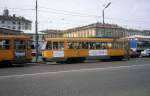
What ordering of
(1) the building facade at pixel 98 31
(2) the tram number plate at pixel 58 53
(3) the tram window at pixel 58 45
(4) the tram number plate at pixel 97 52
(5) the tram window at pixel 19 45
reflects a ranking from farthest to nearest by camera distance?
1. (1) the building facade at pixel 98 31
2. (4) the tram number plate at pixel 97 52
3. (3) the tram window at pixel 58 45
4. (2) the tram number plate at pixel 58 53
5. (5) the tram window at pixel 19 45

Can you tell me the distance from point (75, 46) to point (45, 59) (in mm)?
3458

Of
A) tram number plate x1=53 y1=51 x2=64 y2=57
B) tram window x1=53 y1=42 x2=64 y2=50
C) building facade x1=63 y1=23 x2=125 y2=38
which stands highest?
building facade x1=63 y1=23 x2=125 y2=38

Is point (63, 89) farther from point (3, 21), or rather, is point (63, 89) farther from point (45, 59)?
point (3, 21)

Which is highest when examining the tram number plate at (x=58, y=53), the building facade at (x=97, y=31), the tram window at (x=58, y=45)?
the building facade at (x=97, y=31)

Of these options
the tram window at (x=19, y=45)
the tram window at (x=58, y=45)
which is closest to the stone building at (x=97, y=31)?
the tram window at (x=58, y=45)

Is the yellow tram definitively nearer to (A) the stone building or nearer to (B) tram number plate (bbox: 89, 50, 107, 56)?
(B) tram number plate (bbox: 89, 50, 107, 56)

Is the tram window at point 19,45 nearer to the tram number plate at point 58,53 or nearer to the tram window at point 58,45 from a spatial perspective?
the tram number plate at point 58,53

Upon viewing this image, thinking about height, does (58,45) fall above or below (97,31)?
below

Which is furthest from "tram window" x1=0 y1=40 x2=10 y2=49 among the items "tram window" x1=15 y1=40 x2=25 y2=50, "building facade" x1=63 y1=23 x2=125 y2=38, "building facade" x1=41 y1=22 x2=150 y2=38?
"building facade" x1=63 y1=23 x2=125 y2=38

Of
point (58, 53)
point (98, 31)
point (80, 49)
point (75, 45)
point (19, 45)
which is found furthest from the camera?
point (98, 31)

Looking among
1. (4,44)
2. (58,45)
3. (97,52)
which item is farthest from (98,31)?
(4,44)

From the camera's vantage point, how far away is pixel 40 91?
9984mm

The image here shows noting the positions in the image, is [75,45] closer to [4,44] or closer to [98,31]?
[4,44]

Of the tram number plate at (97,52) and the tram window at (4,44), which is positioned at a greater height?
the tram window at (4,44)
